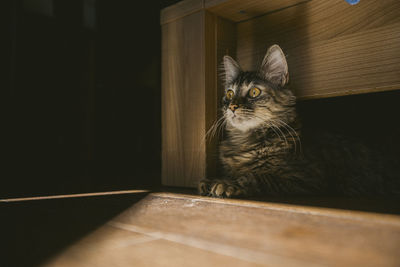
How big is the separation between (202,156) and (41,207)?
0.69 meters

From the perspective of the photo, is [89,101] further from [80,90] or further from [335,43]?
[335,43]

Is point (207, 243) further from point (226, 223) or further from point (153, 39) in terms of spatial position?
point (153, 39)

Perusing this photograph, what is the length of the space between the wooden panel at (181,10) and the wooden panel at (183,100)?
23 mm

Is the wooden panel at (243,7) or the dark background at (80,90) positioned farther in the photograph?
the dark background at (80,90)

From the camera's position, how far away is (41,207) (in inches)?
36.3

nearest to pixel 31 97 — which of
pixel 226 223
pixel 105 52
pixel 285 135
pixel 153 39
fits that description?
pixel 105 52

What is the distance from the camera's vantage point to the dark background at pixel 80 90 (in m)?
2.27

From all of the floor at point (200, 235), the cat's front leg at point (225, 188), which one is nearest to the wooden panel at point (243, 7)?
the cat's front leg at point (225, 188)

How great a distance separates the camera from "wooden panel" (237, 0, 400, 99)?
1108mm

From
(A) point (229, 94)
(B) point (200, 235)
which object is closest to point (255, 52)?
(A) point (229, 94)

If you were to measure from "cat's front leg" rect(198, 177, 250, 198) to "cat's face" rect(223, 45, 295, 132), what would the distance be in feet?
0.99

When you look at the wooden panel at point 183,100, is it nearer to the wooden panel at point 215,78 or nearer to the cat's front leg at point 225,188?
the wooden panel at point 215,78

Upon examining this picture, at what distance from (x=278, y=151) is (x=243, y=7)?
2.35ft

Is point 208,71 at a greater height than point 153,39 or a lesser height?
lesser
